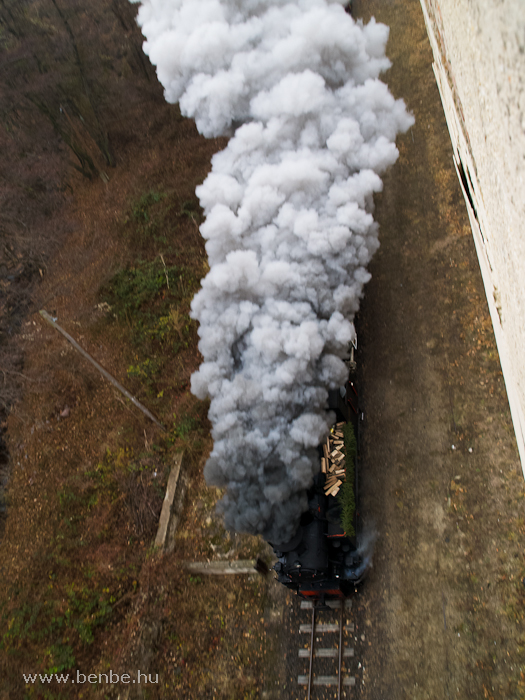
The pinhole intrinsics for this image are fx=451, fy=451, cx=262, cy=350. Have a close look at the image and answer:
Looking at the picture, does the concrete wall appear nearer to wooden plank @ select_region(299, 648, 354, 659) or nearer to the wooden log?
the wooden log

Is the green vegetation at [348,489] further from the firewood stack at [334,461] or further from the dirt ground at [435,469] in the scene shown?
the dirt ground at [435,469]

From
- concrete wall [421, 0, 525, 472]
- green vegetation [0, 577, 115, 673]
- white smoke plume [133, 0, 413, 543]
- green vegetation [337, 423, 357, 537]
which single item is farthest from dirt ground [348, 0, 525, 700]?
green vegetation [0, 577, 115, 673]

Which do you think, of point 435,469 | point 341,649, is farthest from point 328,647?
point 435,469

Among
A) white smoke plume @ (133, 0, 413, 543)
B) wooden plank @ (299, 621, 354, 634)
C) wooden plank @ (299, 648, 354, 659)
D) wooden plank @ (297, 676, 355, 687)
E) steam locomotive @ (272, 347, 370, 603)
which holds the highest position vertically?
white smoke plume @ (133, 0, 413, 543)

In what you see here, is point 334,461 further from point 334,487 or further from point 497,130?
point 497,130

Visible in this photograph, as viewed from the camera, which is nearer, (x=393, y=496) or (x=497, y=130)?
(x=497, y=130)

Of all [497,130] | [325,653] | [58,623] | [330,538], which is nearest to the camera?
[497,130]

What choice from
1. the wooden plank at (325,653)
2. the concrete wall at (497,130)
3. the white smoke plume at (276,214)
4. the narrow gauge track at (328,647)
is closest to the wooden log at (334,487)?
the white smoke plume at (276,214)
